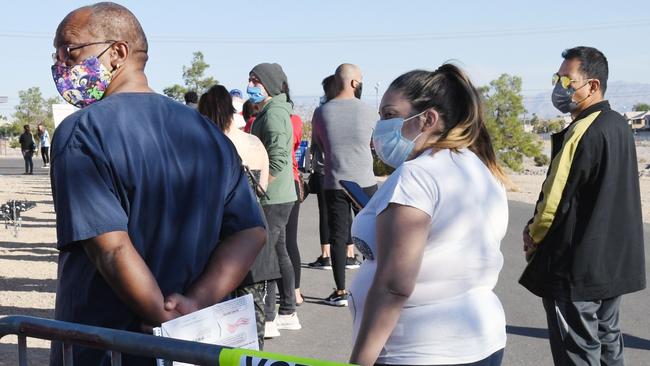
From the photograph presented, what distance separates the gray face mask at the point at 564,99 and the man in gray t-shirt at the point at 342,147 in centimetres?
291

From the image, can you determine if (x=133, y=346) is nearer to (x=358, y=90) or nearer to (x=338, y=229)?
(x=338, y=229)

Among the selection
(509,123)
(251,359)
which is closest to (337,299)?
(251,359)

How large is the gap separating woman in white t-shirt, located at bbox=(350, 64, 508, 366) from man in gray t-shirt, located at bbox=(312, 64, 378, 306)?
4.59m

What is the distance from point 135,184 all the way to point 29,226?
43.5 feet

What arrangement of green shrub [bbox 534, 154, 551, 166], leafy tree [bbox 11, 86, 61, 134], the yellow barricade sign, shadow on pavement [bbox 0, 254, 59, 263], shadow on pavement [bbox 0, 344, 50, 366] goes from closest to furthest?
the yellow barricade sign < shadow on pavement [bbox 0, 344, 50, 366] < shadow on pavement [bbox 0, 254, 59, 263] < green shrub [bbox 534, 154, 551, 166] < leafy tree [bbox 11, 86, 61, 134]

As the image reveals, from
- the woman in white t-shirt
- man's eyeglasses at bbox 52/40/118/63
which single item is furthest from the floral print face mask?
the woman in white t-shirt

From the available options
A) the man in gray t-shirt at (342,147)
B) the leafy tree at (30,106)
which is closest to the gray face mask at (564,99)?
the man in gray t-shirt at (342,147)

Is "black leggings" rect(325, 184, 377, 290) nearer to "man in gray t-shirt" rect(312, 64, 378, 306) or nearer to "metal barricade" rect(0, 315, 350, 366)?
"man in gray t-shirt" rect(312, 64, 378, 306)

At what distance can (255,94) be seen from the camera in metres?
6.75

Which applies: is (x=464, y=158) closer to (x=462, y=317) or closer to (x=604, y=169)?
(x=462, y=317)

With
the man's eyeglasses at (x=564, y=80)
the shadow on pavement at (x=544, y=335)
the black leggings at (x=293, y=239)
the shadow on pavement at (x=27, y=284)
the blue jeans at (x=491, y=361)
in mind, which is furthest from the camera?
the shadow on pavement at (x=27, y=284)

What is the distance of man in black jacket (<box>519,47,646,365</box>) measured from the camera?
4.46 meters

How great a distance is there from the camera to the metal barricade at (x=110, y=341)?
2080mm

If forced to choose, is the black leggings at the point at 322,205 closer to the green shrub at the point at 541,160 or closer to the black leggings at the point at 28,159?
the black leggings at the point at 28,159
